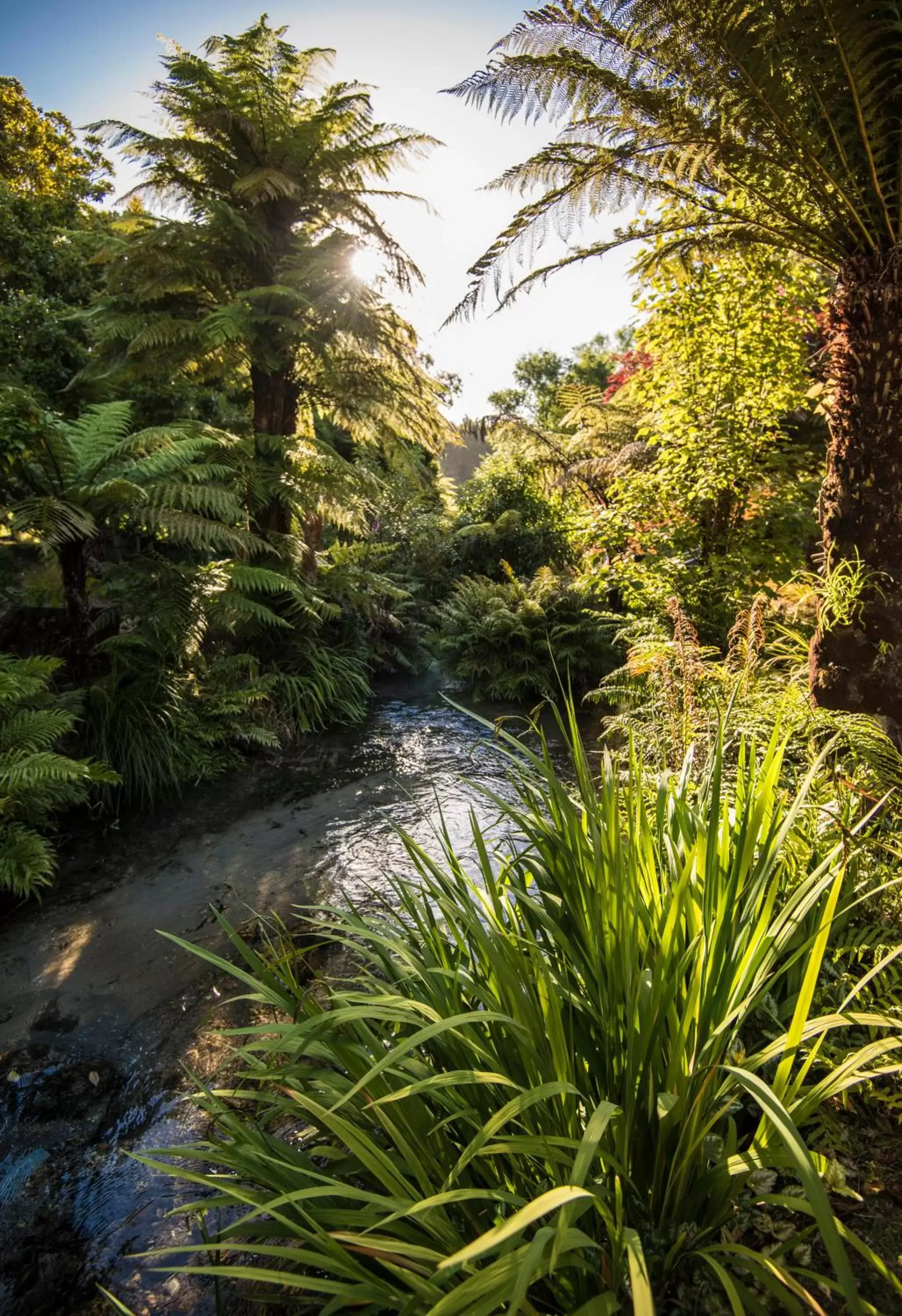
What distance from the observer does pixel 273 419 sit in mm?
6070

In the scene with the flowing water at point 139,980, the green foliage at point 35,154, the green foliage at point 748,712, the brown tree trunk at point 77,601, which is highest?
the green foliage at point 35,154

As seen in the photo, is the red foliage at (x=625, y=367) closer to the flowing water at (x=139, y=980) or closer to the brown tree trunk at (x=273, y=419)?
the brown tree trunk at (x=273, y=419)

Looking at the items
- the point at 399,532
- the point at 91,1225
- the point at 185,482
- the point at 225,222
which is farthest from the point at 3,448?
the point at 399,532

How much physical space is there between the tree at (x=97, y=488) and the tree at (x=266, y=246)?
40.7 inches

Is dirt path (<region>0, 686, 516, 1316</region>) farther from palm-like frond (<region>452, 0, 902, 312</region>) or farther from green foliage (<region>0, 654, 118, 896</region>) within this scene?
palm-like frond (<region>452, 0, 902, 312</region>)

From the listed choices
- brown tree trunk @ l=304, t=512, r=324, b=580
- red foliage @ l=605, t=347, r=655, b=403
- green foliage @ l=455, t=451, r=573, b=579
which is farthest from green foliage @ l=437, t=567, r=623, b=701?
red foliage @ l=605, t=347, r=655, b=403

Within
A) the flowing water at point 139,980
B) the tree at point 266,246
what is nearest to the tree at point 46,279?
the tree at point 266,246

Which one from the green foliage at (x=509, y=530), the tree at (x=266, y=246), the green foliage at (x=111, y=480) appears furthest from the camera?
the green foliage at (x=509, y=530)

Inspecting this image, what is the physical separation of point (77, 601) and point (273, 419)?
2904 mm

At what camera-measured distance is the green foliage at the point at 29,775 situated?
276cm

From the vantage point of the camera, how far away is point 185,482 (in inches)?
178

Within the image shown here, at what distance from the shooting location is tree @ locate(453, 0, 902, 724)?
2422mm

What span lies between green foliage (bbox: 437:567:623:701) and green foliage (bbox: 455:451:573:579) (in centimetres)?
198

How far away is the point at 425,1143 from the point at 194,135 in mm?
7928
